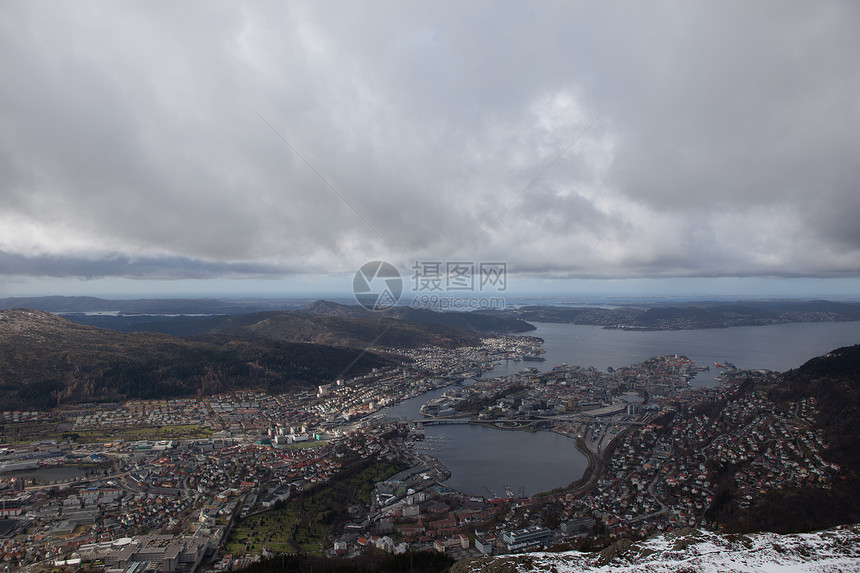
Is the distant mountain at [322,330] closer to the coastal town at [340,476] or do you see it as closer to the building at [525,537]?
the coastal town at [340,476]

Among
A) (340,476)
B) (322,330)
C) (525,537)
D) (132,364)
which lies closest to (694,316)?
(322,330)

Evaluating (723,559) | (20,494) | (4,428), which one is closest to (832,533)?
(723,559)

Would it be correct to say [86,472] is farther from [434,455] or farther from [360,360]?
[360,360]

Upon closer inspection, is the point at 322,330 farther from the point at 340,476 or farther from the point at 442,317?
the point at 340,476

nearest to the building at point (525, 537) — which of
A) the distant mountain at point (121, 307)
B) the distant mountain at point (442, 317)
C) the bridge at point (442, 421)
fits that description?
the bridge at point (442, 421)

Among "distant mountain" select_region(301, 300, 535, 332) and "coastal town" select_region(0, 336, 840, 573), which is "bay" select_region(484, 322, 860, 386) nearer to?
"distant mountain" select_region(301, 300, 535, 332)

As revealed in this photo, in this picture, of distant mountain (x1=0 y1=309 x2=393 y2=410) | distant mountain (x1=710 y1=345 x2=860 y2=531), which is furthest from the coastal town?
distant mountain (x1=0 y1=309 x2=393 y2=410)
